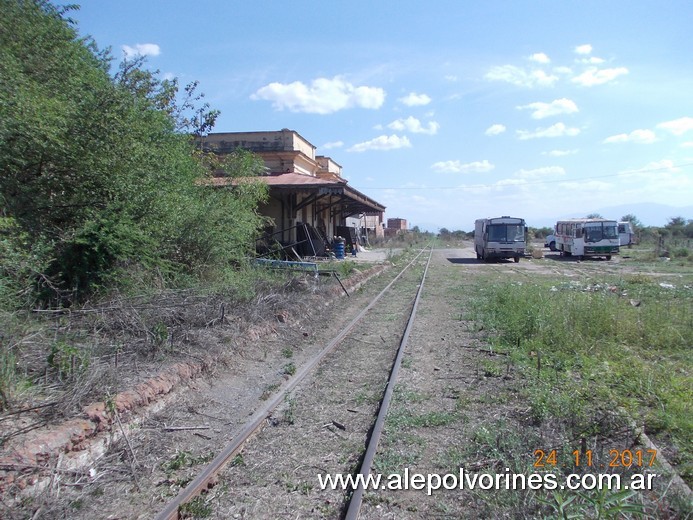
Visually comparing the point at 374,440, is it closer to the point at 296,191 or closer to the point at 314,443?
the point at 314,443

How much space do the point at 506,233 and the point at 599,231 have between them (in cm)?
774

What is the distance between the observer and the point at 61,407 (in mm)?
4328

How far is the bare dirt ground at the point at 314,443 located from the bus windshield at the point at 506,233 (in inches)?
945

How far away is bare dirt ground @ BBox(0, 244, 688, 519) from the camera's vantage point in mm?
3672

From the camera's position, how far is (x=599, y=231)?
33469 millimetres

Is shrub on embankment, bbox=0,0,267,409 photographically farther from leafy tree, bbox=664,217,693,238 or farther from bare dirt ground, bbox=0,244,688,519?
leafy tree, bbox=664,217,693,238

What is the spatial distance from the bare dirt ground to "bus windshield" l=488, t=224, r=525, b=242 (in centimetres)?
2401

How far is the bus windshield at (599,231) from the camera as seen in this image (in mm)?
33281

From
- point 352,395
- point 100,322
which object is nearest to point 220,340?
point 100,322
